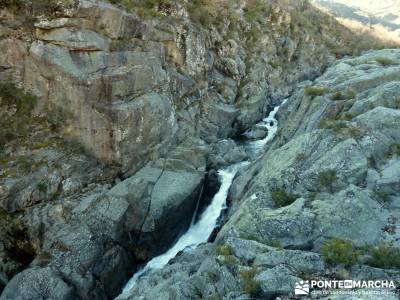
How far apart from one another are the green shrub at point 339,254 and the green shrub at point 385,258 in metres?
0.52

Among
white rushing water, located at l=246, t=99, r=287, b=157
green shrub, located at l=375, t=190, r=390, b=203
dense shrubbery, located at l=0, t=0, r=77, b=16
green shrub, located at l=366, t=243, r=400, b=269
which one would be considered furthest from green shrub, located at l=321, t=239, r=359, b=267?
dense shrubbery, located at l=0, t=0, r=77, b=16

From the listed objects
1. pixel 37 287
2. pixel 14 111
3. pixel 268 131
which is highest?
pixel 14 111

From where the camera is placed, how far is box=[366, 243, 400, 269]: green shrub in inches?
497

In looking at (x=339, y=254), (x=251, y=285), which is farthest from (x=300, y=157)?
(x=251, y=285)

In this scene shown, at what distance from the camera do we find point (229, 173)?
2719cm

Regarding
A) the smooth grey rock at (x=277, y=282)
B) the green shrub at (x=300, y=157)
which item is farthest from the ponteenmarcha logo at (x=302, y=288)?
the green shrub at (x=300, y=157)

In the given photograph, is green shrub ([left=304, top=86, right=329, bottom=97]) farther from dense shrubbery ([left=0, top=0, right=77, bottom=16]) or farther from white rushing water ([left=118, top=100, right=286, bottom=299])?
dense shrubbery ([left=0, top=0, right=77, bottom=16])

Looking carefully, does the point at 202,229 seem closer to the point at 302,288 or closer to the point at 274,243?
the point at 274,243

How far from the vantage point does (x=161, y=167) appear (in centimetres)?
2531

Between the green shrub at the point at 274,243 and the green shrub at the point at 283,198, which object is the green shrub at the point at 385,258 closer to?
the green shrub at the point at 274,243

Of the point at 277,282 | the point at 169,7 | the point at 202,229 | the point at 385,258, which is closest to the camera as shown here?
the point at 277,282

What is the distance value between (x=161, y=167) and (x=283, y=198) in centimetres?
1033

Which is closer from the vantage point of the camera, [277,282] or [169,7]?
[277,282]

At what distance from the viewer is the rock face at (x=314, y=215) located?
1276 centimetres
